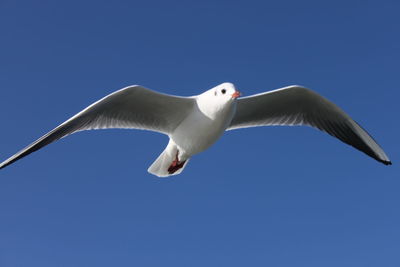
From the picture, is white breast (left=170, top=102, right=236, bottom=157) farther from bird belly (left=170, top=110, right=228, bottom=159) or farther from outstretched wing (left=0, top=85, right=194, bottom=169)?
outstretched wing (left=0, top=85, right=194, bottom=169)

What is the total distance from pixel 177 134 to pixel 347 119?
2.93 metres

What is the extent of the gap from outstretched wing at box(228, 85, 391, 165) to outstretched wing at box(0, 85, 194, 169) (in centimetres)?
116

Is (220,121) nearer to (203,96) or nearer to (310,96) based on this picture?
(203,96)

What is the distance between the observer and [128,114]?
720cm

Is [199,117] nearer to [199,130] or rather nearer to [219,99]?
[199,130]

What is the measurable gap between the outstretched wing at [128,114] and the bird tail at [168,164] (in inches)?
13.1

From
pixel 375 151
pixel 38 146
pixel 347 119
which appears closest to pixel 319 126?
pixel 347 119

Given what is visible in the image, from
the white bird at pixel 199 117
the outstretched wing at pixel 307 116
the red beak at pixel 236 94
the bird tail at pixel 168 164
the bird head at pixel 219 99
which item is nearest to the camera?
the red beak at pixel 236 94

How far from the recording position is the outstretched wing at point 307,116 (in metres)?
7.70

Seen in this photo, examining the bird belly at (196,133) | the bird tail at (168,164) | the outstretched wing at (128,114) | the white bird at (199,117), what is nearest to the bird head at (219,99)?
the white bird at (199,117)

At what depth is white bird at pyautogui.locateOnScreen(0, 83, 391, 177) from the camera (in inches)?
257

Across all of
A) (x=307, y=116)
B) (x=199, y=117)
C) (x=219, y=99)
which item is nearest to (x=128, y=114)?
(x=199, y=117)

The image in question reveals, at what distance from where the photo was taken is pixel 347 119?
26.2ft

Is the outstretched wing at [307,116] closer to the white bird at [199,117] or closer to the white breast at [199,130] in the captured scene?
the white bird at [199,117]
